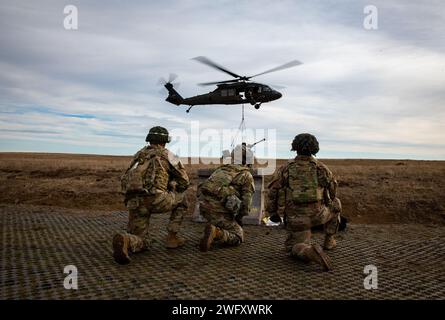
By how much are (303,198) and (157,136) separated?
2.43m

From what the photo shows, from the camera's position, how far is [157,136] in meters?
5.97

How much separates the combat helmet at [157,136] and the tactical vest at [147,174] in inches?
5.8

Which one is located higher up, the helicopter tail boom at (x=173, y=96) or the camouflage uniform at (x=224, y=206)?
the helicopter tail boom at (x=173, y=96)

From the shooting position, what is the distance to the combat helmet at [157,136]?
596 cm

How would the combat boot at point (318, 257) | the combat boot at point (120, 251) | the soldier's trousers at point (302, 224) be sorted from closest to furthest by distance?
the combat boot at point (318, 257)
the combat boot at point (120, 251)
the soldier's trousers at point (302, 224)

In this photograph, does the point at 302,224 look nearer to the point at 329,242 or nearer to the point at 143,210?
the point at 329,242

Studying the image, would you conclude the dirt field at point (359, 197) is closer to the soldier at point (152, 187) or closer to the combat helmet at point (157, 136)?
the soldier at point (152, 187)

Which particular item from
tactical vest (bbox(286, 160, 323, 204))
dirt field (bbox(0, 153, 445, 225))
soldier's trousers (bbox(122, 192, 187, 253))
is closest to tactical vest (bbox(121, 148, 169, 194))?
soldier's trousers (bbox(122, 192, 187, 253))

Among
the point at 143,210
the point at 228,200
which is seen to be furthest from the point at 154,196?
the point at 228,200

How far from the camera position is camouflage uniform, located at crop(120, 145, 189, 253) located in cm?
570

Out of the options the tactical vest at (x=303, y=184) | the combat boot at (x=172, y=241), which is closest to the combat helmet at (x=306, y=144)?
the tactical vest at (x=303, y=184)
